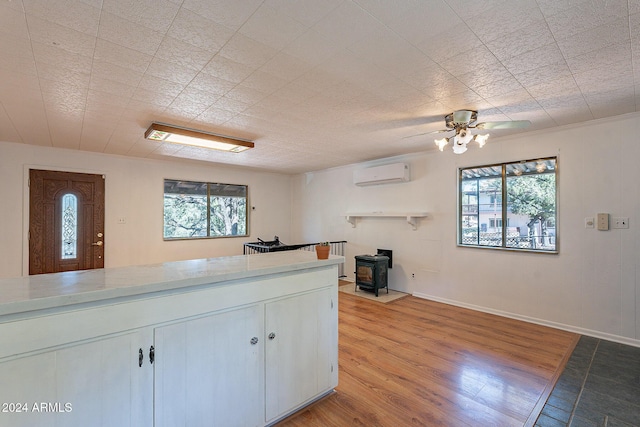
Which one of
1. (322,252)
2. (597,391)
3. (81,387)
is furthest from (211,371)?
(597,391)

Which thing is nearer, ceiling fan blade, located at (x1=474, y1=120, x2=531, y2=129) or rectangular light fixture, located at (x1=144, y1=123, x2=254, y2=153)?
ceiling fan blade, located at (x1=474, y1=120, x2=531, y2=129)

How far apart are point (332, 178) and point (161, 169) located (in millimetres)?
3558

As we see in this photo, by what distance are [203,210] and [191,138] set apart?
287cm

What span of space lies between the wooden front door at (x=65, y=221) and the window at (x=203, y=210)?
1159mm

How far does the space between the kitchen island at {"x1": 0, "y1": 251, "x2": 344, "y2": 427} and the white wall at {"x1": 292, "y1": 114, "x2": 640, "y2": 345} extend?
3083mm

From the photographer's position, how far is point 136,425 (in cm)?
143

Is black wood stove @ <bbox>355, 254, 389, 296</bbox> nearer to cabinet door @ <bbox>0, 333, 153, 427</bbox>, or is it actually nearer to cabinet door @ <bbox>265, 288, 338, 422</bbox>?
cabinet door @ <bbox>265, 288, 338, 422</bbox>

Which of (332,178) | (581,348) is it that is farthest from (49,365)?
(332,178)

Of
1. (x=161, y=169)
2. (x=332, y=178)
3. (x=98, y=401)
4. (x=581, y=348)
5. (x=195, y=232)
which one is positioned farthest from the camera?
(x=332, y=178)

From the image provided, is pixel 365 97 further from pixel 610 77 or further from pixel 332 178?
pixel 332 178

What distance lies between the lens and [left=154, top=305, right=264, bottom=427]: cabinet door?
153 cm

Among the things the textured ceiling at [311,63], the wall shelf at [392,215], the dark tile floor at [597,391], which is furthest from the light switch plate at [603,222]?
the wall shelf at [392,215]

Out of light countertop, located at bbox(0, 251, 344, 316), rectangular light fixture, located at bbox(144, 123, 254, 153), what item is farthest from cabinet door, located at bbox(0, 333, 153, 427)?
rectangular light fixture, located at bbox(144, 123, 254, 153)

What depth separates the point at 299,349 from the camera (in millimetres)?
2092
